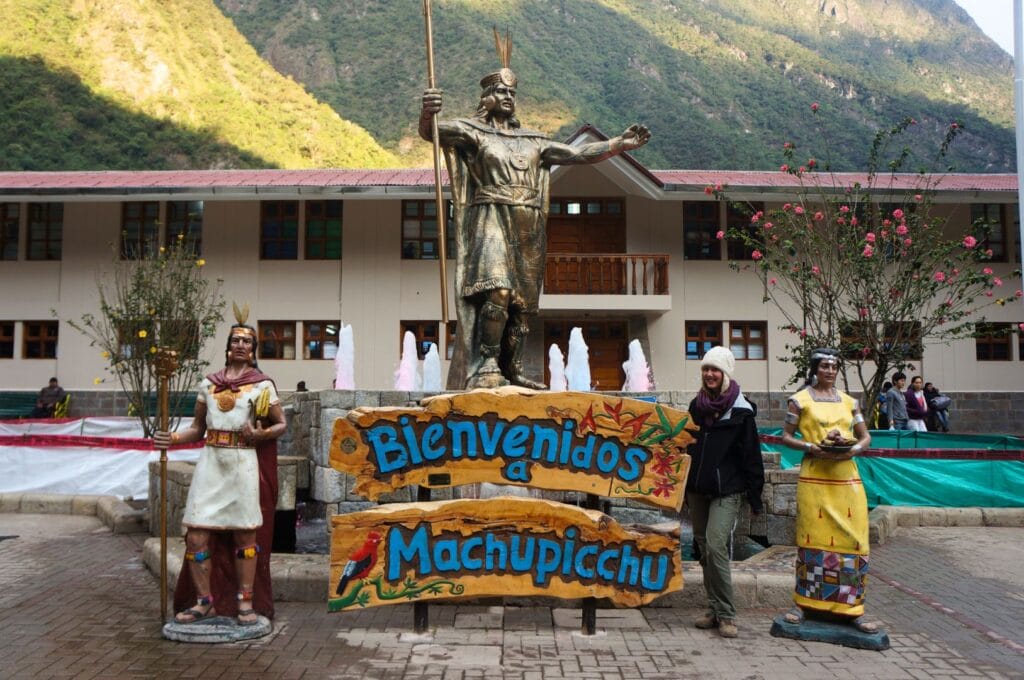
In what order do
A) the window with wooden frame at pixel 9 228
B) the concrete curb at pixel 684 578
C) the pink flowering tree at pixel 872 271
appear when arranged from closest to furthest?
the concrete curb at pixel 684 578
the pink flowering tree at pixel 872 271
the window with wooden frame at pixel 9 228

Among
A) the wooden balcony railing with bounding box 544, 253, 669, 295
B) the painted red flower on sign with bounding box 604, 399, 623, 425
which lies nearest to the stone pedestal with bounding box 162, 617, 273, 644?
the painted red flower on sign with bounding box 604, 399, 623, 425

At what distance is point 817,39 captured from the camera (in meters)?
81.9

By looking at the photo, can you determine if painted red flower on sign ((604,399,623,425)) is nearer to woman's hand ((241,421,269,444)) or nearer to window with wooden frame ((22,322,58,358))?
woman's hand ((241,421,269,444))

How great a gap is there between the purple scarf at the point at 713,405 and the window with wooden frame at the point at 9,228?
2198cm

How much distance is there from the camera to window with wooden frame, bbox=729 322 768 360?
70.5ft

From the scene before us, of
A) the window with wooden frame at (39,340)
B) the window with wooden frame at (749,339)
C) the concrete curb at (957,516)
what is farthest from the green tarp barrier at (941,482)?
the window with wooden frame at (39,340)

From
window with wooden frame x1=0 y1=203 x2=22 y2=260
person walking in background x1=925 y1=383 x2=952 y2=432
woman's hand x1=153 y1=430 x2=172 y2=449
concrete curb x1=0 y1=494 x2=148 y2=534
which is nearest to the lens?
woman's hand x1=153 y1=430 x2=172 y2=449

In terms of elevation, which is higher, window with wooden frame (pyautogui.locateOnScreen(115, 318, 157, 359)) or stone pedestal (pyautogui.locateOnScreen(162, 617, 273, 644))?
window with wooden frame (pyautogui.locateOnScreen(115, 318, 157, 359))

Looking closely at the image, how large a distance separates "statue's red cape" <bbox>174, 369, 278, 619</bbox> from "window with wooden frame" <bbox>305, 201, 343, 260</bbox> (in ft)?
55.4

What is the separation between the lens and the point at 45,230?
72.7ft

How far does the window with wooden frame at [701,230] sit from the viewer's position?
2180 cm

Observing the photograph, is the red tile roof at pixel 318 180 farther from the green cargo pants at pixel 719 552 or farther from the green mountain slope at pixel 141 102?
the green mountain slope at pixel 141 102

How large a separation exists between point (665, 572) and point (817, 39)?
87450 mm

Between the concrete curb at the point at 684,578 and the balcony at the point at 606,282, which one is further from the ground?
the balcony at the point at 606,282
